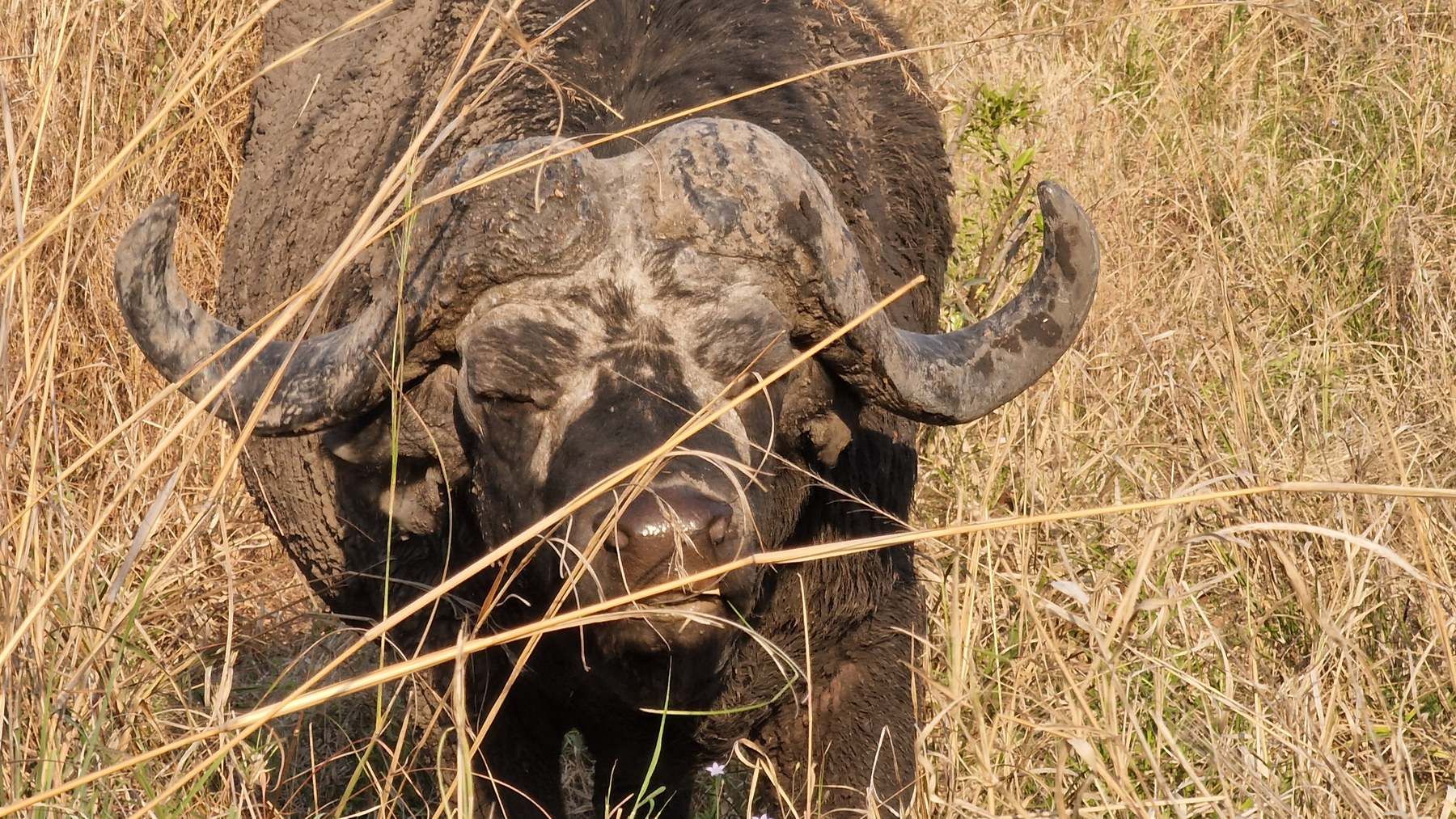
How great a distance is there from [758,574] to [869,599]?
0.57 m

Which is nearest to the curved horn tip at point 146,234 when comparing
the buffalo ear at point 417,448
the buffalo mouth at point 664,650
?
the buffalo ear at point 417,448

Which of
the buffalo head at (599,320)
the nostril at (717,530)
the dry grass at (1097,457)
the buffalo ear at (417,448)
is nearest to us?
the nostril at (717,530)

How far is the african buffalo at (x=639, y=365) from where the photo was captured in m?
2.87

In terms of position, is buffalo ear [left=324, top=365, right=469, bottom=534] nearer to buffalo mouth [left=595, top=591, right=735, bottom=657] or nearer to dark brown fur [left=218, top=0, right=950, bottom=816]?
Result: dark brown fur [left=218, top=0, right=950, bottom=816]

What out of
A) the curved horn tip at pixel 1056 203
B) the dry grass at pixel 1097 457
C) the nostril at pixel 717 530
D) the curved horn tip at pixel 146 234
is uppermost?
the curved horn tip at pixel 146 234

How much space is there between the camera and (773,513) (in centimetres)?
322

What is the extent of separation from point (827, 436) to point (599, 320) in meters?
0.59

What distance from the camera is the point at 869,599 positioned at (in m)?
3.65

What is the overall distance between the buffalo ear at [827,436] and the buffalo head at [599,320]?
0.14m

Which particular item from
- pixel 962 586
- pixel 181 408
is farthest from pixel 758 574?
pixel 181 408

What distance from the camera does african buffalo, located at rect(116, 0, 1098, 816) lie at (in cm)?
287

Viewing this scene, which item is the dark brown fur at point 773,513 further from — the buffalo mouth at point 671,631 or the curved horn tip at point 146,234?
the curved horn tip at point 146,234

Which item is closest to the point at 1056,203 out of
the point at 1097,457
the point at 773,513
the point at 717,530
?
the point at 773,513

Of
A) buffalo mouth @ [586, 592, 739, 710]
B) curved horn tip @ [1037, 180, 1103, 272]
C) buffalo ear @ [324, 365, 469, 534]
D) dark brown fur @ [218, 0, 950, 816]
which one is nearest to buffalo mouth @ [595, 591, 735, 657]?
buffalo mouth @ [586, 592, 739, 710]
